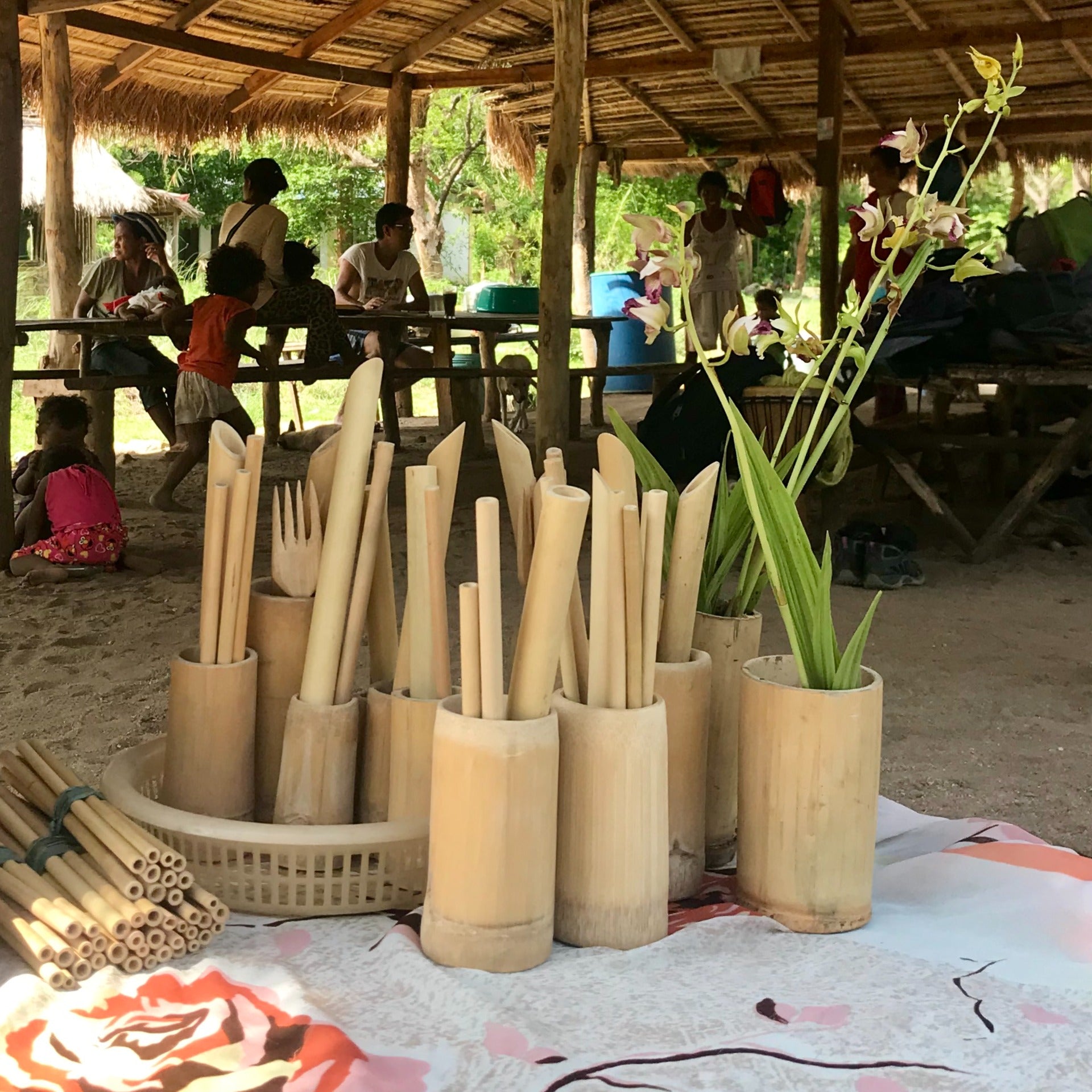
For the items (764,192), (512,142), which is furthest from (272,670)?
(512,142)

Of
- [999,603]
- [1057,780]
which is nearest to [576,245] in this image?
[999,603]

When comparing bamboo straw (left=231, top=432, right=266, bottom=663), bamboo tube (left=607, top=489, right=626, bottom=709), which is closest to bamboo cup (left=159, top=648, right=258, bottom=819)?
bamboo straw (left=231, top=432, right=266, bottom=663)

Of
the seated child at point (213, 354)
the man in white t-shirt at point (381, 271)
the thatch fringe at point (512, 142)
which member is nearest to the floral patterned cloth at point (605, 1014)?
the seated child at point (213, 354)

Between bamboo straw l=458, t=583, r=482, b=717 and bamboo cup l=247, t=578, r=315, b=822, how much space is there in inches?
14.1

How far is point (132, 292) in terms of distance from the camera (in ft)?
20.1

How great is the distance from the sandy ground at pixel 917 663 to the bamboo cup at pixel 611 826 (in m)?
1.12

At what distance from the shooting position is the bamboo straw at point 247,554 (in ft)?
4.85

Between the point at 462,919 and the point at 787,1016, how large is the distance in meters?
0.34

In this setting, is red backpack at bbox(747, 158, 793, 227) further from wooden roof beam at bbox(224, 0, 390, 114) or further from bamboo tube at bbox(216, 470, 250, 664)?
bamboo tube at bbox(216, 470, 250, 664)

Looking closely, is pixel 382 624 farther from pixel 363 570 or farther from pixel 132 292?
pixel 132 292

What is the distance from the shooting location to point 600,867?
51.2 inches

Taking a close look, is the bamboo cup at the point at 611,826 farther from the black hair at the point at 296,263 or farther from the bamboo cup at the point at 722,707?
the black hair at the point at 296,263

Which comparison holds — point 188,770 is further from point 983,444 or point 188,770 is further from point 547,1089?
point 983,444

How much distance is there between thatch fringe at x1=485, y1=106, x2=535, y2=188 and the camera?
9.68 metres
